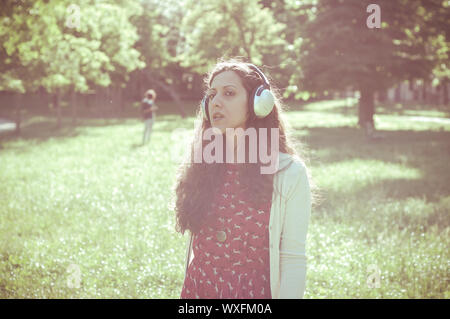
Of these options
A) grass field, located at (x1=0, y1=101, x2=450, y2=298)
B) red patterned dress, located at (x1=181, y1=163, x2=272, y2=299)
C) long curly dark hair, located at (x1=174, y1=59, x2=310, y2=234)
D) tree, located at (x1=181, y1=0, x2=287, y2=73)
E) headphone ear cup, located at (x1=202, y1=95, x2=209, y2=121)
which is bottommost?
grass field, located at (x1=0, y1=101, x2=450, y2=298)

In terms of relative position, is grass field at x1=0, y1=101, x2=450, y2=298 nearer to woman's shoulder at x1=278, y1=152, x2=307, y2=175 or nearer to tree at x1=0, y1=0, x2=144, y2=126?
woman's shoulder at x1=278, y1=152, x2=307, y2=175

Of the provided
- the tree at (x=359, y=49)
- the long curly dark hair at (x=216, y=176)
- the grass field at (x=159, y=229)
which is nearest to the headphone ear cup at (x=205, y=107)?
the long curly dark hair at (x=216, y=176)

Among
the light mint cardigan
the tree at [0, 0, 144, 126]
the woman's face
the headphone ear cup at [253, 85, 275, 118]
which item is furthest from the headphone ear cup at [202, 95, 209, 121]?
the tree at [0, 0, 144, 126]

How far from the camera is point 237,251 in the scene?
2326mm

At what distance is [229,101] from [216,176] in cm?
47

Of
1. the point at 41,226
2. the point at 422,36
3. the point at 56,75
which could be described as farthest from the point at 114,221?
the point at 422,36

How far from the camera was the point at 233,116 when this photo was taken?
2.28 meters

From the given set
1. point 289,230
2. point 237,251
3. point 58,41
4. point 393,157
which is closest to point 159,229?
point 237,251

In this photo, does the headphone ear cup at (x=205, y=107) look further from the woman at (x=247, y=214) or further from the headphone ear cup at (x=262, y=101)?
the headphone ear cup at (x=262, y=101)

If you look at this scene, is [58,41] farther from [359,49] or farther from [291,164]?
[291,164]

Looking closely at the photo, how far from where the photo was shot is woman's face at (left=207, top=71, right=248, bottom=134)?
2266mm

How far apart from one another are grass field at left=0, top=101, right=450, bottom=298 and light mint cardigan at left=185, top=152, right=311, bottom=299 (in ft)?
4.24
